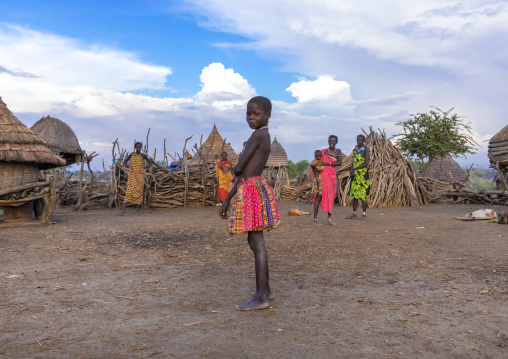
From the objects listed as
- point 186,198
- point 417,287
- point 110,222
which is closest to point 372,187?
point 186,198

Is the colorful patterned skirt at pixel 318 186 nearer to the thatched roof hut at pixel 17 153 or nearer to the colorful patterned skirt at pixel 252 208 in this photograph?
the colorful patterned skirt at pixel 252 208

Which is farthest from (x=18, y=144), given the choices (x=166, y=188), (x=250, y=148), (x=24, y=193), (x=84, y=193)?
(x=250, y=148)

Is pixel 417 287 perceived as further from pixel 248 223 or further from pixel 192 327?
pixel 192 327

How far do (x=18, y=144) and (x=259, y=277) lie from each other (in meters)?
6.31

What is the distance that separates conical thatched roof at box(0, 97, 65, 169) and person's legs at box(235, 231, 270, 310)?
5.93m

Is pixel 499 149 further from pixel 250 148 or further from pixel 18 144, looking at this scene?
pixel 18 144

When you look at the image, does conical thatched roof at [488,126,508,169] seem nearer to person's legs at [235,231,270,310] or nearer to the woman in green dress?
the woman in green dress

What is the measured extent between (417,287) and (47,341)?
9.51ft

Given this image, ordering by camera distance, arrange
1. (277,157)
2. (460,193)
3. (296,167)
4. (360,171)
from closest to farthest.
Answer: (360,171)
(460,193)
(277,157)
(296,167)

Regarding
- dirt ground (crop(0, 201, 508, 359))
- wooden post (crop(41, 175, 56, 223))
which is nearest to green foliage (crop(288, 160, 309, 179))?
wooden post (crop(41, 175, 56, 223))

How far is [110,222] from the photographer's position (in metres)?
8.09

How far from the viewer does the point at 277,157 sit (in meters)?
23.0

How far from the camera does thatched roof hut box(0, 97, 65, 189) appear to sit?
23.5ft

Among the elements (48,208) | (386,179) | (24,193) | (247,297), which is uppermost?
(386,179)
